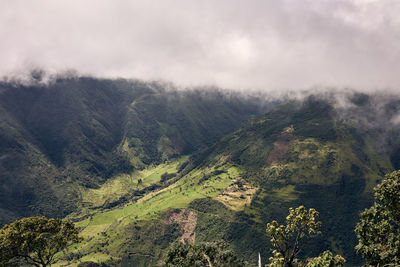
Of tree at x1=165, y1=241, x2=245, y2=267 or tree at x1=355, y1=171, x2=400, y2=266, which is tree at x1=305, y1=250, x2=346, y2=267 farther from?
tree at x1=165, y1=241, x2=245, y2=267

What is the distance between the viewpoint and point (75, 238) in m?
58.3

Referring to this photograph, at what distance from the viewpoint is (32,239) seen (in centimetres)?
5428

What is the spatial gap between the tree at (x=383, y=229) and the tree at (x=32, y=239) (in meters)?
58.9

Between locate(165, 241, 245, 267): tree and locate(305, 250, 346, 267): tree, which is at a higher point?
locate(305, 250, 346, 267): tree

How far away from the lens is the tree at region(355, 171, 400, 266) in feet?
122

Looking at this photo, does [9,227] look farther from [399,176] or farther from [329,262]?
[399,176]

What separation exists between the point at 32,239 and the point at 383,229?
221 feet

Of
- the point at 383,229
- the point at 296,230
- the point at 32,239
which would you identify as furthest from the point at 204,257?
the point at 296,230

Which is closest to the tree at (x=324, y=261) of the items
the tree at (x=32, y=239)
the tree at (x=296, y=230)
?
the tree at (x=296, y=230)

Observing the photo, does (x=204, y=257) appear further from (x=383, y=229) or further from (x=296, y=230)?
(x=296, y=230)

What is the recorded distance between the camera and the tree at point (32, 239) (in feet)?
173

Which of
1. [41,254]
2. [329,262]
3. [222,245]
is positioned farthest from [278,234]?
[41,254]

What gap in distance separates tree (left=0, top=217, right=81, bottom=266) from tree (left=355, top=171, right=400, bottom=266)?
2318 inches

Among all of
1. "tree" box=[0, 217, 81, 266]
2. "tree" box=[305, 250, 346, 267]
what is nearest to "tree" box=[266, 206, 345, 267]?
"tree" box=[305, 250, 346, 267]
